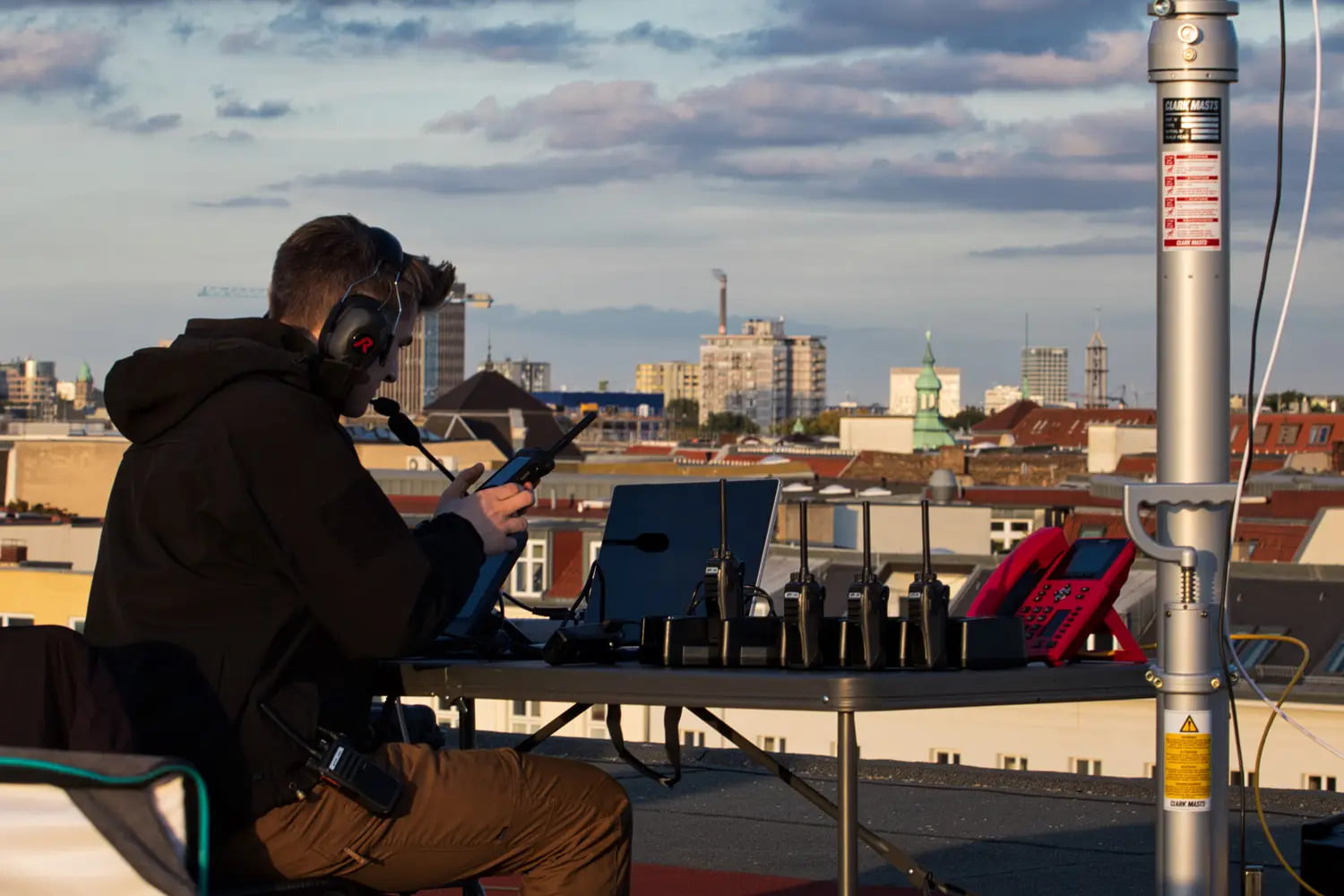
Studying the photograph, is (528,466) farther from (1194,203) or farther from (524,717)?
(524,717)

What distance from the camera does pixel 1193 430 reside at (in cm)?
317

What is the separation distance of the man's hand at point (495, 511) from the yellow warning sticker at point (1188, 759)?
45.0 inches

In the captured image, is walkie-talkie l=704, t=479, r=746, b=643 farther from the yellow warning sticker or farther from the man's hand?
the yellow warning sticker

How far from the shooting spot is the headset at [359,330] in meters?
2.86

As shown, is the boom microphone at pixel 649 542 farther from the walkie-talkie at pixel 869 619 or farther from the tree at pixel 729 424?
the tree at pixel 729 424

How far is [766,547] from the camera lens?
3539 millimetres

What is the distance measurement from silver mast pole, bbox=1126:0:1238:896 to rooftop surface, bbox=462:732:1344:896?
4.10 feet

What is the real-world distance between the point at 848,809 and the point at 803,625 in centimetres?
32

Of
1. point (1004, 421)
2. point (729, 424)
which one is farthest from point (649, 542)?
point (729, 424)

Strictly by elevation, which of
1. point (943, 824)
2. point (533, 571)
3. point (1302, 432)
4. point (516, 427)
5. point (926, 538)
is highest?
point (926, 538)

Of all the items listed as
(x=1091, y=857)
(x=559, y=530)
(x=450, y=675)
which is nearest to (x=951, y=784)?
(x=1091, y=857)

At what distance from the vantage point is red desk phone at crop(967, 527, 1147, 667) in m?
3.26

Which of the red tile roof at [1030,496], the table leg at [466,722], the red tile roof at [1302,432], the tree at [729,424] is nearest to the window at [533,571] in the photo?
the red tile roof at [1030,496]

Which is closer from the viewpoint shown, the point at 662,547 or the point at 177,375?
the point at 177,375
